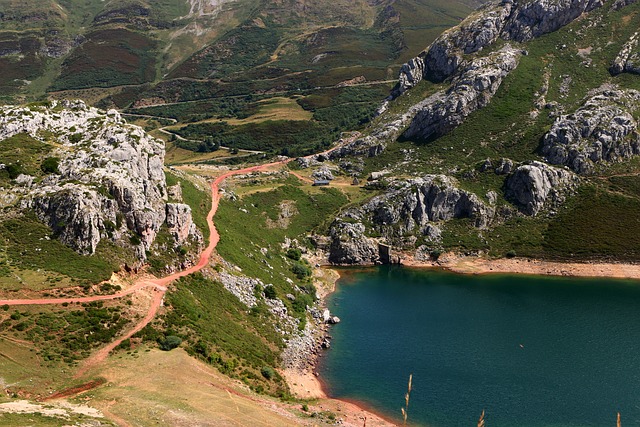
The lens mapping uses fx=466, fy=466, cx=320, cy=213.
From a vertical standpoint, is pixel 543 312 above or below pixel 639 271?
below

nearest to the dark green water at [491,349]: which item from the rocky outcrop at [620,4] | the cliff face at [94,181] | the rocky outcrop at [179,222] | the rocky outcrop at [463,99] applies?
the rocky outcrop at [179,222]

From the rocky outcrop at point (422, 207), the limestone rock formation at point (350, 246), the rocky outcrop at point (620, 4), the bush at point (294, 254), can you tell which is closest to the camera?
the bush at point (294, 254)

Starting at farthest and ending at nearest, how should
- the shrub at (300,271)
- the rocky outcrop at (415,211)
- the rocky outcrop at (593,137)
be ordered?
the rocky outcrop at (593,137), the rocky outcrop at (415,211), the shrub at (300,271)

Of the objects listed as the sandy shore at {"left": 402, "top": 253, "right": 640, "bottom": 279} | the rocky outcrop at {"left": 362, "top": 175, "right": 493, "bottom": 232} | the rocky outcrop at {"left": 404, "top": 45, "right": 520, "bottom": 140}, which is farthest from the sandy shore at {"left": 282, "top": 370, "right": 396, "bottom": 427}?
the rocky outcrop at {"left": 404, "top": 45, "right": 520, "bottom": 140}

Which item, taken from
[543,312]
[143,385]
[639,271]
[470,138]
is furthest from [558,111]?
[143,385]

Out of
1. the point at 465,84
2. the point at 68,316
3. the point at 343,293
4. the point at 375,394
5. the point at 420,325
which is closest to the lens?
the point at 68,316

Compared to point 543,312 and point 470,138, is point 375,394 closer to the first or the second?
point 543,312

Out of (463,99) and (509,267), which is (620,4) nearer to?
(463,99)

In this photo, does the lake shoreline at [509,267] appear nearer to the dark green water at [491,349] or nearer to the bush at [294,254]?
the dark green water at [491,349]
